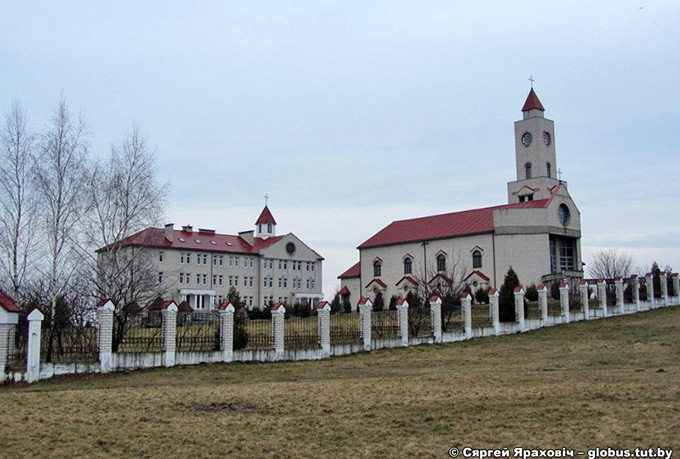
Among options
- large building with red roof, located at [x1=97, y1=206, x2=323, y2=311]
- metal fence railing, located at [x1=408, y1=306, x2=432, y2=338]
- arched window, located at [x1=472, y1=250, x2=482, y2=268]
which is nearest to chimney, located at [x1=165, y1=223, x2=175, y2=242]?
large building with red roof, located at [x1=97, y1=206, x2=323, y2=311]

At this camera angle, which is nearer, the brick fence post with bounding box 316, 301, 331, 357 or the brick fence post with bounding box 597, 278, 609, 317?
the brick fence post with bounding box 316, 301, 331, 357

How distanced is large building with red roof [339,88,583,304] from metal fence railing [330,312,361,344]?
1802 centimetres

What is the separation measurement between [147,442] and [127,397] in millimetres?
3910

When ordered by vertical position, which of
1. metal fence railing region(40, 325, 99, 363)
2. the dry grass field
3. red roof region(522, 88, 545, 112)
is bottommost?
the dry grass field

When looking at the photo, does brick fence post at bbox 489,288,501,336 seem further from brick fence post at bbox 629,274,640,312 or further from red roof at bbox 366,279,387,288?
red roof at bbox 366,279,387,288

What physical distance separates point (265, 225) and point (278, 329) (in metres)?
43.6

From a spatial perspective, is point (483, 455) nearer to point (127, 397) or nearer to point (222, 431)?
point (222, 431)

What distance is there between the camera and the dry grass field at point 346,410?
899cm

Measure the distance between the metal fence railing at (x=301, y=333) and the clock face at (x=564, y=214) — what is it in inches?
1107

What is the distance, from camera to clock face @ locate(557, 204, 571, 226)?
46306 mm

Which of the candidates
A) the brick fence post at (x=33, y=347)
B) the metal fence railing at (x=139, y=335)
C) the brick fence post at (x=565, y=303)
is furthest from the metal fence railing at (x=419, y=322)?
the brick fence post at (x=33, y=347)

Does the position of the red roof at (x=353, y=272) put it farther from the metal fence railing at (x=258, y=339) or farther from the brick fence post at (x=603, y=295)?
the metal fence railing at (x=258, y=339)

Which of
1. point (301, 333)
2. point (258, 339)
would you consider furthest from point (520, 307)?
point (258, 339)

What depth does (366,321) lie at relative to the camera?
76.5 feet
